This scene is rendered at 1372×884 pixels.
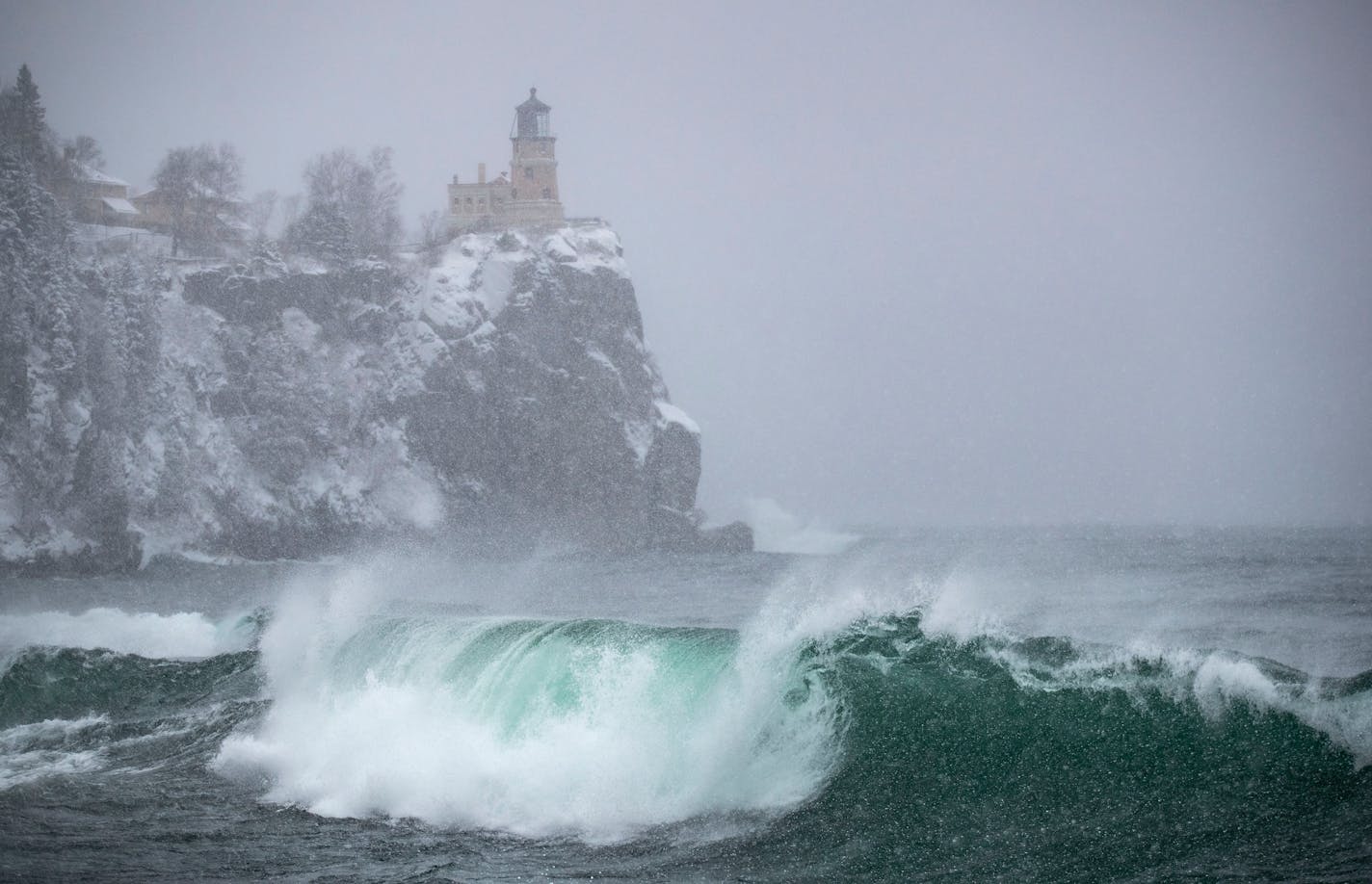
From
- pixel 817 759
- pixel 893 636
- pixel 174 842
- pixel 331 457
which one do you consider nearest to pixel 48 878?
pixel 174 842

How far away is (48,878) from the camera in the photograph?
8.55 metres

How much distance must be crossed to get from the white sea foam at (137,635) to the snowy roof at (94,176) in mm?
62309

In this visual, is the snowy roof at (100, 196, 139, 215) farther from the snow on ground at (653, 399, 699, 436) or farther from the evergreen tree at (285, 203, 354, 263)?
Answer: the snow on ground at (653, 399, 699, 436)

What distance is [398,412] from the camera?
240 ft

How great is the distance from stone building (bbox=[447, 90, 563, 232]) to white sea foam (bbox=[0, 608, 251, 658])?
216 feet

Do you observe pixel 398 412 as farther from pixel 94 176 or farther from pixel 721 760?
pixel 721 760

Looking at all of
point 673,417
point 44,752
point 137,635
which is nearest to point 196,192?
point 673,417

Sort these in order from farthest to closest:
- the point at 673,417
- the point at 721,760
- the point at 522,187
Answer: the point at 522,187 → the point at 673,417 → the point at 721,760

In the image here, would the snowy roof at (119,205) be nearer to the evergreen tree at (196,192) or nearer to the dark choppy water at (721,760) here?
the evergreen tree at (196,192)

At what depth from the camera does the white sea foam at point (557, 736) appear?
1009 cm

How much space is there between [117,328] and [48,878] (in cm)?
5933

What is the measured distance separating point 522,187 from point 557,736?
84.6m

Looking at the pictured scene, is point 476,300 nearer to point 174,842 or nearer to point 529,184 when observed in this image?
point 529,184

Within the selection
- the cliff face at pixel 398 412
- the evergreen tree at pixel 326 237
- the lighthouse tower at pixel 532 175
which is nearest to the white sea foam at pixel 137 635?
the cliff face at pixel 398 412
